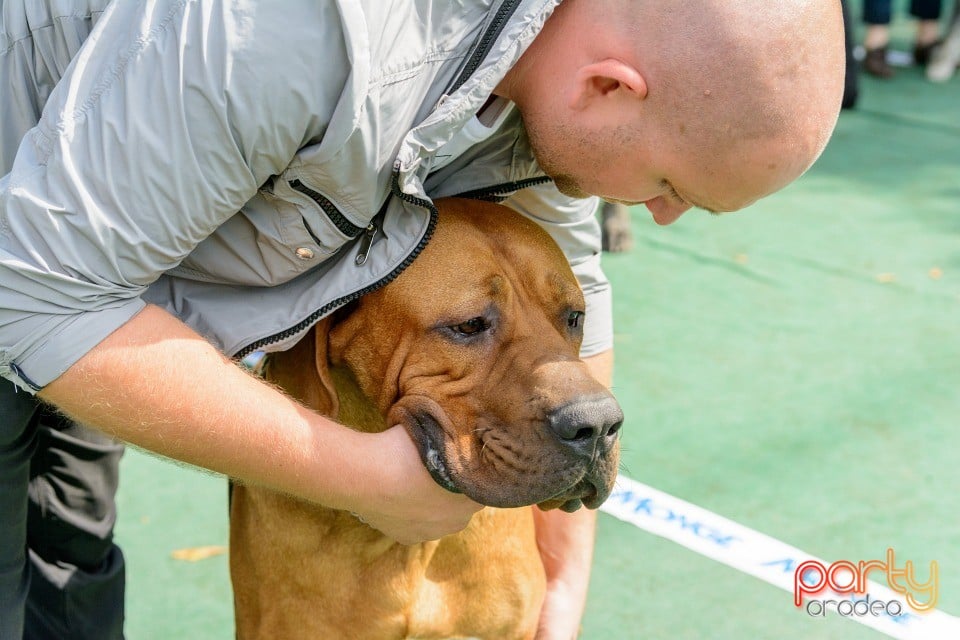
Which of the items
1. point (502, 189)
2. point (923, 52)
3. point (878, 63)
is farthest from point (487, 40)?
point (923, 52)

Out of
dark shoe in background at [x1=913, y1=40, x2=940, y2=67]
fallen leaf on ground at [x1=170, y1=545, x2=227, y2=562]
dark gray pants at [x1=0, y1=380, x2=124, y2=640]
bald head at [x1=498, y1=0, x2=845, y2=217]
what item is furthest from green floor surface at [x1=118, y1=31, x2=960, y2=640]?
dark shoe in background at [x1=913, y1=40, x2=940, y2=67]

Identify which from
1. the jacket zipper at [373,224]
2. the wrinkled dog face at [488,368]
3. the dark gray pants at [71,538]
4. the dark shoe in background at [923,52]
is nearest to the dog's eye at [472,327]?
the wrinkled dog face at [488,368]

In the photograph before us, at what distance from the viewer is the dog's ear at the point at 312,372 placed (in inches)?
89.2

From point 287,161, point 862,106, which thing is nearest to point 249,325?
point 287,161

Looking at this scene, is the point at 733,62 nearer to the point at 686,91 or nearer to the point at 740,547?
the point at 686,91

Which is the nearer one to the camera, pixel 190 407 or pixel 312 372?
pixel 190 407

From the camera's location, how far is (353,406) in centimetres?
235

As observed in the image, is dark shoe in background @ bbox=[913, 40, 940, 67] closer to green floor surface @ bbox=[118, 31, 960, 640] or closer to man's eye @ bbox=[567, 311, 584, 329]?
green floor surface @ bbox=[118, 31, 960, 640]

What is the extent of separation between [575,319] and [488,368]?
0.32 metres

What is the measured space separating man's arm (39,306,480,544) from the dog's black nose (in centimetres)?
27

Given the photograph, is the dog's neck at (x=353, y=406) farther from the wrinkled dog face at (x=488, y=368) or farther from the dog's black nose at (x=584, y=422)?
the dog's black nose at (x=584, y=422)

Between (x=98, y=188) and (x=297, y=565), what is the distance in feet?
3.43

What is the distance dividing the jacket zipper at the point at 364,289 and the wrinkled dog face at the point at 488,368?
0.07 metres

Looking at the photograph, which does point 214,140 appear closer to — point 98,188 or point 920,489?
point 98,188
